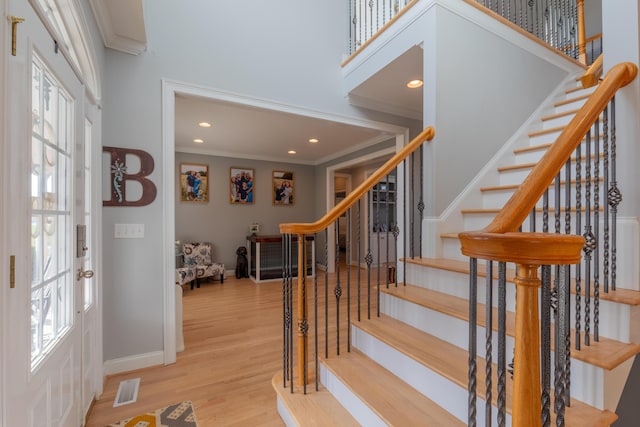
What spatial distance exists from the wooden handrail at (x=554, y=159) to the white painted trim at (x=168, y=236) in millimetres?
2276

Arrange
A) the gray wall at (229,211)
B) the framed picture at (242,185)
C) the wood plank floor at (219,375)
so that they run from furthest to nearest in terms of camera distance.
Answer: the framed picture at (242,185), the gray wall at (229,211), the wood plank floor at (219,375)

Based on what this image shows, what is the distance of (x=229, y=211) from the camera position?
5812mm

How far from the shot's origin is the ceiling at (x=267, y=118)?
2084 millimetres

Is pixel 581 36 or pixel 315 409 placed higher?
pixel 581 36

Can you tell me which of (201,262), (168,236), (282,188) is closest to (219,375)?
(168,236)

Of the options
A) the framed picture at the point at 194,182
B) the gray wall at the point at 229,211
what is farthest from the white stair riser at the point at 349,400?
the framed picture at the point at 194,182

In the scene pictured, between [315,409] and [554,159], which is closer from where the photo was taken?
[554,159]

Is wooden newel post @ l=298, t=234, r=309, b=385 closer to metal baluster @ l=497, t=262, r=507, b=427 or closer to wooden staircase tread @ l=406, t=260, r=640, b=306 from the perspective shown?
wooden staircase tread @ l=406, t=260, r=640, b=306

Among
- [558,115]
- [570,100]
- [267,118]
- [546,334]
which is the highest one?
[267,118]

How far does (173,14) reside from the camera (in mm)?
2480

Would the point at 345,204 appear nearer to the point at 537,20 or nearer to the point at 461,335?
the point at 461,335

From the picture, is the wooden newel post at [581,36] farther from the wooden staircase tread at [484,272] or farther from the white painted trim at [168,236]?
the white painted trim at [168,236]

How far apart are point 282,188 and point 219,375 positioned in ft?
14.6

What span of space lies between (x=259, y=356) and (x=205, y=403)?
621mm
